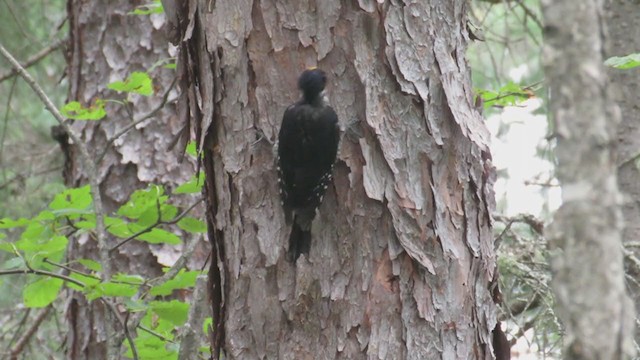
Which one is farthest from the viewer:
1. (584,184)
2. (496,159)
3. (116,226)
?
(496,159)

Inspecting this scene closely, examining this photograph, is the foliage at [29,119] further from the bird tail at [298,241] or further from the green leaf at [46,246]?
the bird tail at [298,241]

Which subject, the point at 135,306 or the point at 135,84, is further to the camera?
the point at 135,84

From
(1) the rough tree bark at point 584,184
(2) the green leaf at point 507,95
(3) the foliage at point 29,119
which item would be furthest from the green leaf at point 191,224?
(3) the foliage at point 29,119

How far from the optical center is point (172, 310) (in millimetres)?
3400

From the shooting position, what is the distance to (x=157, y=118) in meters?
4.95

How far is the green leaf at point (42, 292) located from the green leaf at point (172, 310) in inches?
13.9

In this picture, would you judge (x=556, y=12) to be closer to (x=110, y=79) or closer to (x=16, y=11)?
(x=110, y=79)

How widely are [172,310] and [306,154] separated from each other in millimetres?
915

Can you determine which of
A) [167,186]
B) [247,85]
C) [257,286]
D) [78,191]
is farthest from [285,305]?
[167,186]

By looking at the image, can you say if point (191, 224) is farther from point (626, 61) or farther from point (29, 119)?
point (29, 119)

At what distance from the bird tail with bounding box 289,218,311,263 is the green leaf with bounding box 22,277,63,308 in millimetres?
1015

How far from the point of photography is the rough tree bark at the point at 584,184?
1.37 meters

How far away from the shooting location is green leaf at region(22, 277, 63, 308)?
3.35 m

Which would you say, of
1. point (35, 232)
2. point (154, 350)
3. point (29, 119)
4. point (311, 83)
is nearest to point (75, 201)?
point (35, 232)
